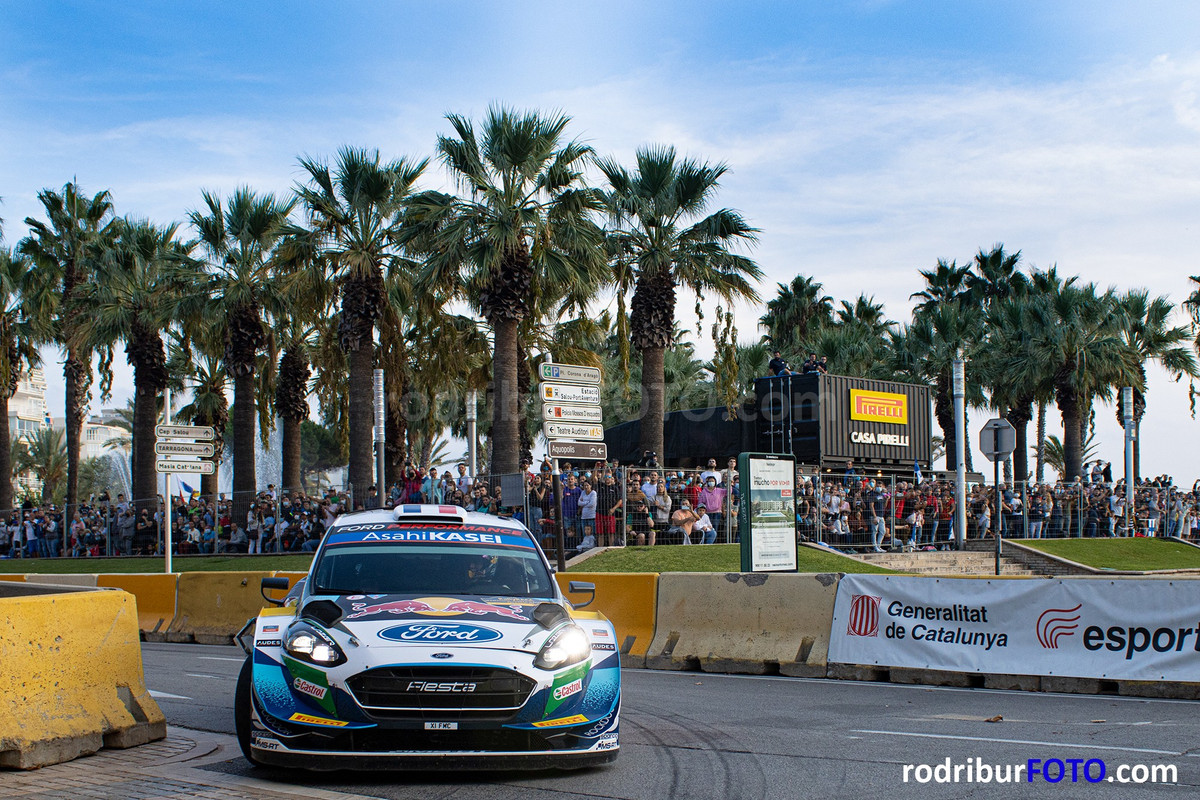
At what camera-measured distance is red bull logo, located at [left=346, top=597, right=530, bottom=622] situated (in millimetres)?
6746

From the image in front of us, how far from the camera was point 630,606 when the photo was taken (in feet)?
45.1

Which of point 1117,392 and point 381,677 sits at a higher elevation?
point 1117,392

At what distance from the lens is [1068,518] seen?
29.6m

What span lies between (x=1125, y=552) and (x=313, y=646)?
2738cm

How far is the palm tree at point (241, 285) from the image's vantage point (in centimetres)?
3203

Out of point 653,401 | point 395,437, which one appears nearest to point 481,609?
point 653,401

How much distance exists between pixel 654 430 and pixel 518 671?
2046 centimetres

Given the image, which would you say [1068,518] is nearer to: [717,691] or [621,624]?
[621,624]

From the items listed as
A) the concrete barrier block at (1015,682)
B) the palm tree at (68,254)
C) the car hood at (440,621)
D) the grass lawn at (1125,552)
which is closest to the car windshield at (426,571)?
the car hood at (440,621)

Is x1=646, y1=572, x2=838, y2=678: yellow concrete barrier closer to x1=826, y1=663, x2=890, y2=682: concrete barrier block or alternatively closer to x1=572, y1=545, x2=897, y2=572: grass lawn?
x1=826, y1=663, x2=890, y2=682: concrete barrier block

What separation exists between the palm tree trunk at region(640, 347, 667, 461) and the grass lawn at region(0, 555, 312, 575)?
8277 millimetres

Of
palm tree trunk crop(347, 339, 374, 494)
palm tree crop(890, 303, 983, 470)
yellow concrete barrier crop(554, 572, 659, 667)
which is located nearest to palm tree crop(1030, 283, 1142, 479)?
palm tree crop(890, 303, 983, 470)

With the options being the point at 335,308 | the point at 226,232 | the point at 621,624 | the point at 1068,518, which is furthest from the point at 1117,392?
the point at 621,624

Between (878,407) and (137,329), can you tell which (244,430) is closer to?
(137,329)
